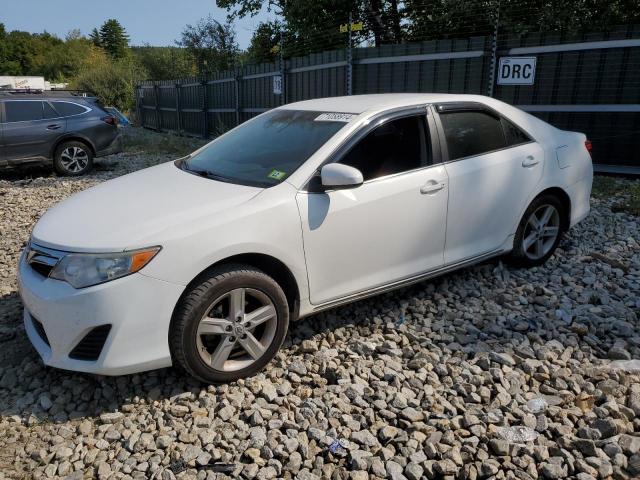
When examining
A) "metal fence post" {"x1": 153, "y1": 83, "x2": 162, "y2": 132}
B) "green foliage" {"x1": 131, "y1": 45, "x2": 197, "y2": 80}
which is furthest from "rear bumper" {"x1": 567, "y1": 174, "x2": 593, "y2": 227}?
"green foliage" {"x1": 131, "y1": 45, "x2": 197, "y2": 80}

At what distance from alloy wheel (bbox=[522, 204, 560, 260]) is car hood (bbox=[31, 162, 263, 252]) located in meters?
2.52

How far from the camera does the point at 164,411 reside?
2.85 meters

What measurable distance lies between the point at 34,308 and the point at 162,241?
2.70 ft

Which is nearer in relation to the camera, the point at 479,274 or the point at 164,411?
the point at 164,411

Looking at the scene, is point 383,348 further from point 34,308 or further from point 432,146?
point 34,308

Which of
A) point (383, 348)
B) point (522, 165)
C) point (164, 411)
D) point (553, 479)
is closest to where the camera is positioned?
point (553, 479)

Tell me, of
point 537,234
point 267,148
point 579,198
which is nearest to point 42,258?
point 267,148

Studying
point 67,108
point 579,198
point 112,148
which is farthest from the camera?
point 112,148

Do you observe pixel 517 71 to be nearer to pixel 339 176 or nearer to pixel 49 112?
pixel 339 176

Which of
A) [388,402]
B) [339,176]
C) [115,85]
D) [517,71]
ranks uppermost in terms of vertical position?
[517,71]

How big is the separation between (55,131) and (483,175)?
876 centimetres

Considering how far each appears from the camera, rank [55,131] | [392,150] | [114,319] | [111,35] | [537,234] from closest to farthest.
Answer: [114,319] → [392,150] → [537,234] → [55,131] → [111,35]

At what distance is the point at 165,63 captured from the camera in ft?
119

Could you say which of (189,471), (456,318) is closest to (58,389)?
(189,471)
